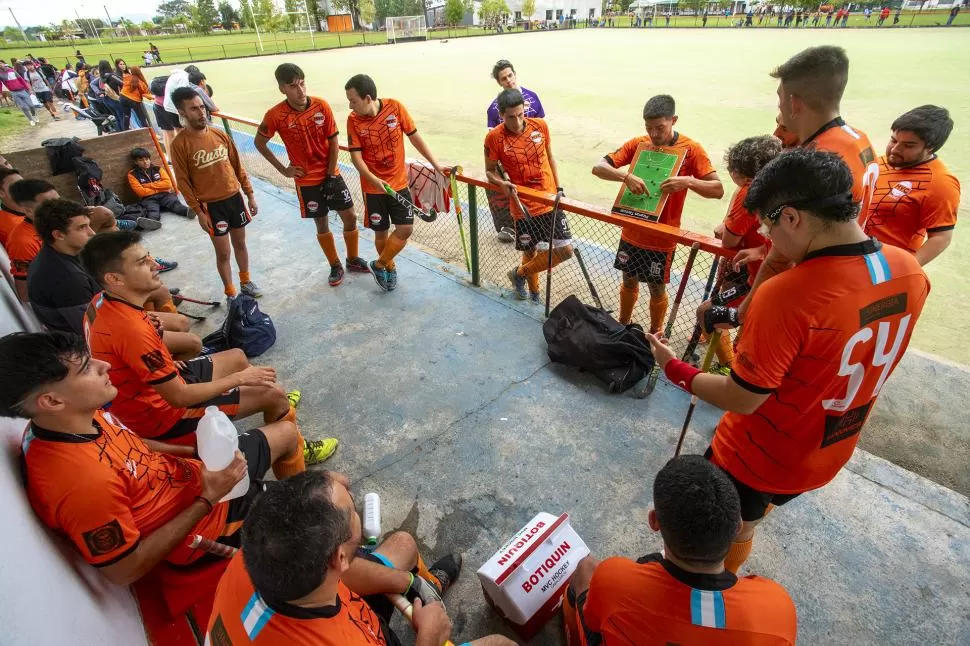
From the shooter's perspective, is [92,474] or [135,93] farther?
[135,93]

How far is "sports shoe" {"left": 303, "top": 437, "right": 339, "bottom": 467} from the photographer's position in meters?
2.96

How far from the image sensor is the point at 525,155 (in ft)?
13.9

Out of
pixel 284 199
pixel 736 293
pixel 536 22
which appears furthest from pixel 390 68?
pixel 536 22

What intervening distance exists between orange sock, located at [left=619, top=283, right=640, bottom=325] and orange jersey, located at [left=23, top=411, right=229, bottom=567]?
3.43m

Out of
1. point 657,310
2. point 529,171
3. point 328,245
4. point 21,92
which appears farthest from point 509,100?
point 21,92

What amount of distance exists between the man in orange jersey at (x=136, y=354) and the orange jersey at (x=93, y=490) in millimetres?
523

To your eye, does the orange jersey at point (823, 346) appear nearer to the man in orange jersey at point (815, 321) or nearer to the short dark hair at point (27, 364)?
the man in orange jersey at point (815, 321)

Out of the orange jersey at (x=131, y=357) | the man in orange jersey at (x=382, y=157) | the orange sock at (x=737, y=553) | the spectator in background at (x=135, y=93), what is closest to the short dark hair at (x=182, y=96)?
the man in orange jersey at (x=382, y=157)

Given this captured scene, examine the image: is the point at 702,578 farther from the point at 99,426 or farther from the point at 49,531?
the point at 99,426

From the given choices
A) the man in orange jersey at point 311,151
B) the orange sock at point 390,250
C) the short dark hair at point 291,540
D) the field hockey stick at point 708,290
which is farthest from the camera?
the orange sock at point 390,250

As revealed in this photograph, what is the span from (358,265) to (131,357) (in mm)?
3098

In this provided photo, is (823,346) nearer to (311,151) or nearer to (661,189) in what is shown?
(661,189)

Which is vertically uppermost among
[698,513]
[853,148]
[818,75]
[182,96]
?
[818,75]

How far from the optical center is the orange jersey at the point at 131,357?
2.30 m
